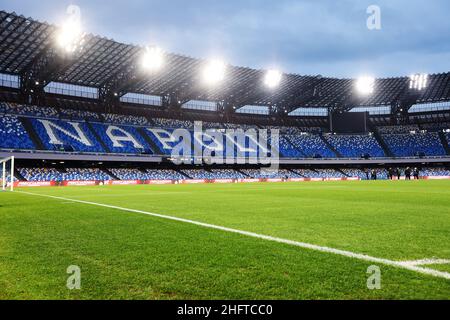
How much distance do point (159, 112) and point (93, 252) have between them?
67.2m

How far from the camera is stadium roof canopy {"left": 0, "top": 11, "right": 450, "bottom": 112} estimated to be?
148ft

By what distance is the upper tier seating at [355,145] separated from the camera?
76812 mm

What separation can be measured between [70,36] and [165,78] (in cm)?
1984

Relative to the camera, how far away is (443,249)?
17.9 ft

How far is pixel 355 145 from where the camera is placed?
259 ft

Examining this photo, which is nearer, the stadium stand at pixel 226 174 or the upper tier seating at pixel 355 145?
the stadium stand at pixel 226 174

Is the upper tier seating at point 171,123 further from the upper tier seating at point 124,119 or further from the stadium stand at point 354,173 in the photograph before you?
the stadium stand at point 354,173

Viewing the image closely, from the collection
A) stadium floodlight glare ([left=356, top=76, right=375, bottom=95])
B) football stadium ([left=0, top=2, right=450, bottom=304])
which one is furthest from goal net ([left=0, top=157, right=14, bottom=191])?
stadium floodlight glare ([left=356, top=76, right=375, bottom=95])

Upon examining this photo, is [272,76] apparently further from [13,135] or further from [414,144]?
[13,135]

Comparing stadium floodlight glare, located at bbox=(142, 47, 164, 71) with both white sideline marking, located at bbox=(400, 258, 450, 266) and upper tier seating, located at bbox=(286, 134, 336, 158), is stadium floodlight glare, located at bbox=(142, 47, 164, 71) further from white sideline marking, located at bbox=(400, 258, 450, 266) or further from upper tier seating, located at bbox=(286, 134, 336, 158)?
white sideline marking, located at bbox=(400, 258, 450, 266)

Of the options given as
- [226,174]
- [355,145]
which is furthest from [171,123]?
[355,145]

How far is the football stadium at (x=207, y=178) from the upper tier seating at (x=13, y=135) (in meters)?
0.25

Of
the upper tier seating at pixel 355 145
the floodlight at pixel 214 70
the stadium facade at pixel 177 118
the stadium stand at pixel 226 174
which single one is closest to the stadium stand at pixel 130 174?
the stadium facade at pixel 177 118
